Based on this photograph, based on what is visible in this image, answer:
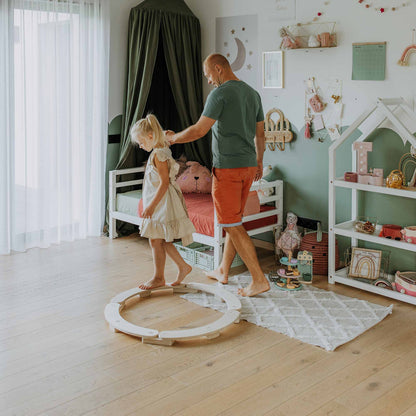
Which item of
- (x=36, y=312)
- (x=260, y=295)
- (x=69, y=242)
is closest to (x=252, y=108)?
(x=260, y=295)

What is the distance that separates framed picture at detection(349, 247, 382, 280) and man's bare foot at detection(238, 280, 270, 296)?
64 cm

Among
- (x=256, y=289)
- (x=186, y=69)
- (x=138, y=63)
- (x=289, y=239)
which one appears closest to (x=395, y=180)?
(x=289, y=239)

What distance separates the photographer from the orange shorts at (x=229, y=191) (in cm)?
351

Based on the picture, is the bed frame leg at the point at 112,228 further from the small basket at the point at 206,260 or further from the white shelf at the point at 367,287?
the white shelf at the point at 367,287

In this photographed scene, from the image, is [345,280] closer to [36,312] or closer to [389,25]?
[389,25]

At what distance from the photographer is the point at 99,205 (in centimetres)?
484

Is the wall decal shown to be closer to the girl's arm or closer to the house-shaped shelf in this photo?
the house-shaped shelf

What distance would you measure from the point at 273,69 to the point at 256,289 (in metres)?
1.78

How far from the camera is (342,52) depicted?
3.95 metres

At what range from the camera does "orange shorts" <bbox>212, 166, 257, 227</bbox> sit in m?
3.51

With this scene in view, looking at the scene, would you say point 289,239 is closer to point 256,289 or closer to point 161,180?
point 256,289

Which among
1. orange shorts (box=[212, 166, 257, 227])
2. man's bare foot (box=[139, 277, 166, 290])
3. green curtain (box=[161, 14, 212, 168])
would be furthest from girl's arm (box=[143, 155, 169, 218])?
green curtain (box=[161, 14, 212, 168])

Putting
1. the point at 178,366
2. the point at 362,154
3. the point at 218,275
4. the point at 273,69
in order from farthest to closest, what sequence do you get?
the point at 273,69 < the point at 218,275 < the point at 362,154 < the point at 178,366

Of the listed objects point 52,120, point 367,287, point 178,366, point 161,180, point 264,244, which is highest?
point 52,120
